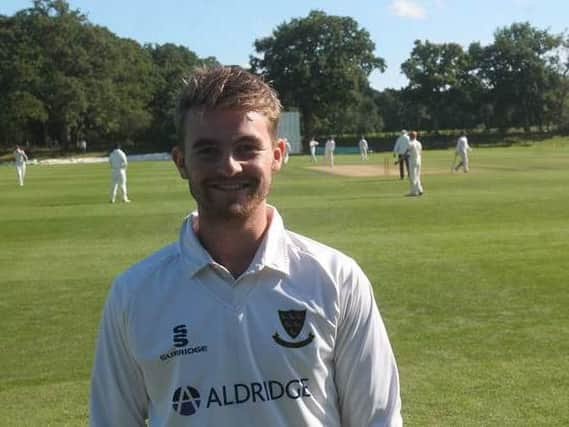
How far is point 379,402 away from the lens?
2693 millimetres

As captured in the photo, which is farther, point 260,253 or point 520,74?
point 520,74

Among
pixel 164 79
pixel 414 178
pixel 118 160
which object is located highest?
pixel 164 79

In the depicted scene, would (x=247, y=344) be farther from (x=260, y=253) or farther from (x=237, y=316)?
(x=260, y=253)

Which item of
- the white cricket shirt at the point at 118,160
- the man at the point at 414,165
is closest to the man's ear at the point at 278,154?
the man at the point at 414,165

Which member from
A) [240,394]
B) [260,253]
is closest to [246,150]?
[260,253]

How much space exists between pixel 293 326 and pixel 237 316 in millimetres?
167

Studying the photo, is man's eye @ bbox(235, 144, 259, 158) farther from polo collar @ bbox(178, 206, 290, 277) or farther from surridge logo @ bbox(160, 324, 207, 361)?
surridge logo @ bbox(160, 324, 207, 361)

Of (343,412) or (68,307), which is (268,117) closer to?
(343,412)

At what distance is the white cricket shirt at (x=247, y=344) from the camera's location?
2570 mm

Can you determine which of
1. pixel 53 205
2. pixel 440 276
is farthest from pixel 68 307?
pixel 53 205

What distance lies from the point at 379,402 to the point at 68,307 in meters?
8.32

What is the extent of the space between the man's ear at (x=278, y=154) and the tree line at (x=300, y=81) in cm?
8646

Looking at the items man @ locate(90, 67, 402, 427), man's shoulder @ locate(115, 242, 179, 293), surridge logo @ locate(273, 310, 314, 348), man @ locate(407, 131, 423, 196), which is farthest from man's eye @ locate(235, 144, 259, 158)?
man @ locate(407, 131, 423, 196)

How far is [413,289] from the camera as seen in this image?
11.1 m
